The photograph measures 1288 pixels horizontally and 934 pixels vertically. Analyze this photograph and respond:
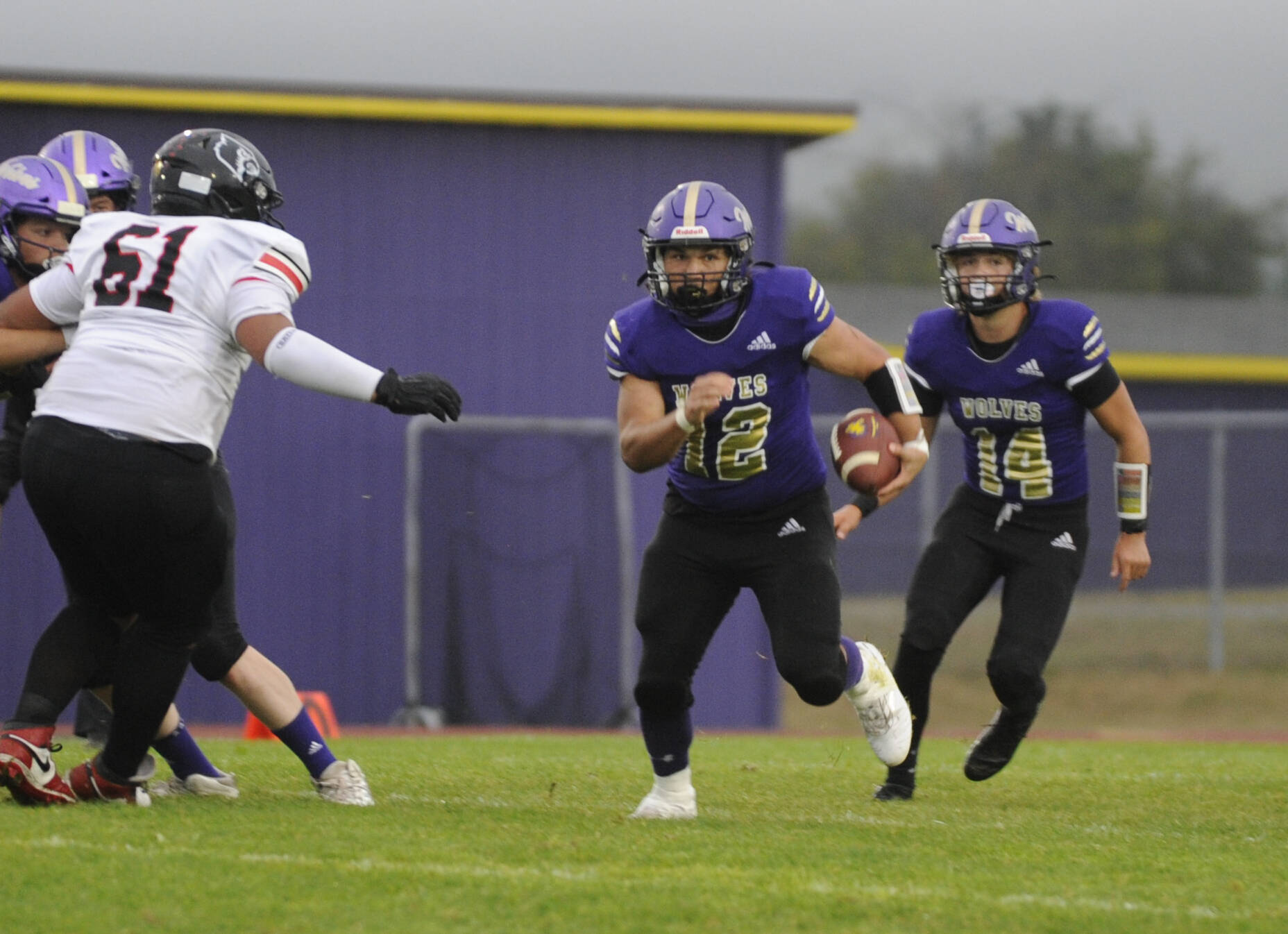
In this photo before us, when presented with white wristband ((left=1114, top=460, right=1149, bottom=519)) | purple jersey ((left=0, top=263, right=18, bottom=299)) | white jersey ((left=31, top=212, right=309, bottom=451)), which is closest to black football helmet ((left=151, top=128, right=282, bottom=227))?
white jersey ((left=31, top=212, right=309, bottom=451))

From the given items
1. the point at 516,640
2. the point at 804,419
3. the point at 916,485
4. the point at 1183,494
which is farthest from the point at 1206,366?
the point at 804,419

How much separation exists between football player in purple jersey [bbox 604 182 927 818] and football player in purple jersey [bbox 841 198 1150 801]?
29.9 inches

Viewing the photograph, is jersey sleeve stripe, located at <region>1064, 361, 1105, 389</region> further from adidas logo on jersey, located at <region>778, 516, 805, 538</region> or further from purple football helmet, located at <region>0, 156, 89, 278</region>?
purple football helmet, located at <region>0, 156, 89, 278</region>

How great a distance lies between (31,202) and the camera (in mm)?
5836

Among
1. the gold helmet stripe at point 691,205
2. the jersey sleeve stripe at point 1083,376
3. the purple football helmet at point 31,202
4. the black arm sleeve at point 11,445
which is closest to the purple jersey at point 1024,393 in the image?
the jersey sleeve stripe at point 1083,376

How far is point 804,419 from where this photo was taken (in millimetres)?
5602

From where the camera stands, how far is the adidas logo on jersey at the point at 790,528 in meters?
5.56

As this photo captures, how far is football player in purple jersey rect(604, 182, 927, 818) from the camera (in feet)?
17.7

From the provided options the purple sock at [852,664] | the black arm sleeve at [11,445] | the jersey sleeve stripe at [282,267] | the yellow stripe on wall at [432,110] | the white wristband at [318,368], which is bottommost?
the purple sock at [852,664]

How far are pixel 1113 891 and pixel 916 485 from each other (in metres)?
14.1

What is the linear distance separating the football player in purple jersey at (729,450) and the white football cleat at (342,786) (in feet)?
2.79

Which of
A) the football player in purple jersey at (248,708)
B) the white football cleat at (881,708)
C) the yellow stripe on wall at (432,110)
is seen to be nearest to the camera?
the football player in purple jersey at (248,708)

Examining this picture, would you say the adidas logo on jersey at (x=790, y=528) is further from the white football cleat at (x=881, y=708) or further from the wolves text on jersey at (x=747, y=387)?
the white football cleat at (x=881, y=708)

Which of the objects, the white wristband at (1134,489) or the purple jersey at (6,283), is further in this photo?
the white wristband at (1134,489)
